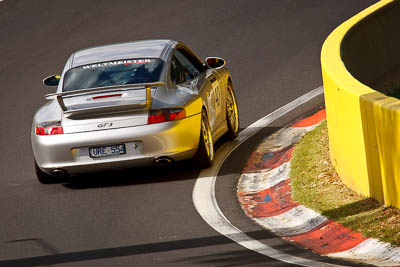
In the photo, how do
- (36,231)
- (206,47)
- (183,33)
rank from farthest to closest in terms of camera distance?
(183,33) < (206,47) < (36,231)

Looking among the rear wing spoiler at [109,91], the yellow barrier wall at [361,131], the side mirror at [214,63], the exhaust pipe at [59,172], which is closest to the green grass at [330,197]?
the yellow barrier wall at [361,131]

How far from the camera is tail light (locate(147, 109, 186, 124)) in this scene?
10.9 metres

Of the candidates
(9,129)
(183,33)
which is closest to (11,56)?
(183,33)

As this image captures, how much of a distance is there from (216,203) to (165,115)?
1.35 meters

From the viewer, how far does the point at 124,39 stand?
20672 millimetres

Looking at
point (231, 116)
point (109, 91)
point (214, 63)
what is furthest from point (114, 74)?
point (231, 116)

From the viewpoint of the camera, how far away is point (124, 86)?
36.1ft

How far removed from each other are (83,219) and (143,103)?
1573mm

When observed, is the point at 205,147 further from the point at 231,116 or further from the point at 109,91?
the point at 231,116

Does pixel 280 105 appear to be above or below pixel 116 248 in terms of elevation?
below

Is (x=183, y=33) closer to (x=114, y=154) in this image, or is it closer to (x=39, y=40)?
(x=39, y=40)

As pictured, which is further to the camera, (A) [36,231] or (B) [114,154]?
(B) [114,154]

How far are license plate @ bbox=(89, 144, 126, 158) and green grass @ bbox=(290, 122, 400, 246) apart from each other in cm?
177

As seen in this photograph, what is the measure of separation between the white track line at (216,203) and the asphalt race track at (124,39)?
4.0 inches
